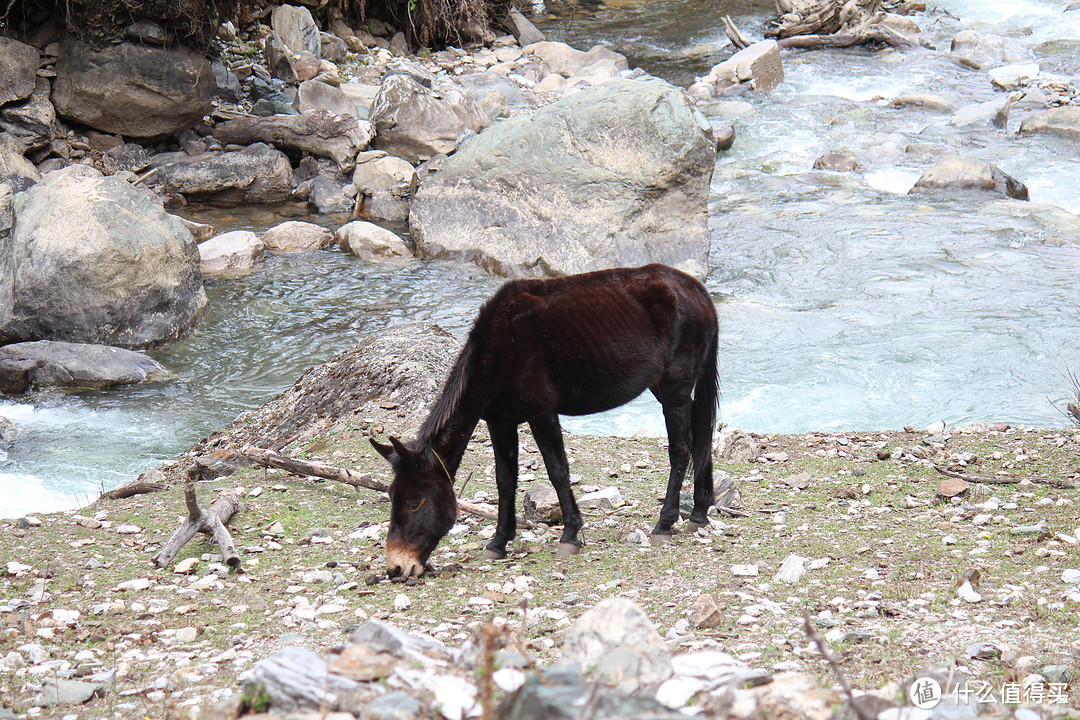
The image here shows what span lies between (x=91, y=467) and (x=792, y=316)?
9.02 meters

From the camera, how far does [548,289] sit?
20.1ft

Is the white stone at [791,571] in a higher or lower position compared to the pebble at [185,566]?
higher

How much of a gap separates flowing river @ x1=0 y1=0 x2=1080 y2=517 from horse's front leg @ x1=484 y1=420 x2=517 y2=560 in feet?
13.7

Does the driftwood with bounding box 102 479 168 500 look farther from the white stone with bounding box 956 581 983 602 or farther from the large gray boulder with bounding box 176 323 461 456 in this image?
the white stone with bounding box 956 581 983 602

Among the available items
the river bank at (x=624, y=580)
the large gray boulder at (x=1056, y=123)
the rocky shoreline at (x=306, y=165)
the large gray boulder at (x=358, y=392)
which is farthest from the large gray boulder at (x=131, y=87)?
the large gray boulder at (x=1056, y=123)

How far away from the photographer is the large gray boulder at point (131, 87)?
16594 mm

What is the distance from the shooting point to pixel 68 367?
1112 centimetres

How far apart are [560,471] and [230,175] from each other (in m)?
13.1

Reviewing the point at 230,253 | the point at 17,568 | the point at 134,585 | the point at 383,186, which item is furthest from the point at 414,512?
the point at 383,186

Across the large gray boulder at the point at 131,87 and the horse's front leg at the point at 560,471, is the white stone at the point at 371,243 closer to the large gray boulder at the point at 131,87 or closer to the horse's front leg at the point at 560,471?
the large gray boulder at the point at 131,87

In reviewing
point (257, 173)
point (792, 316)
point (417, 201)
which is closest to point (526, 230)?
point (417, 201)

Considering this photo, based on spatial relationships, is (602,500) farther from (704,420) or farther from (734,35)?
(734,35)

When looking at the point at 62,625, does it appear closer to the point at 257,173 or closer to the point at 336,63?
the point at 257,173

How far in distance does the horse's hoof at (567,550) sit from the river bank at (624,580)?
0.11 m
